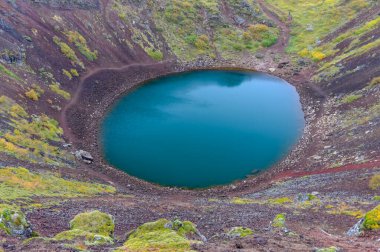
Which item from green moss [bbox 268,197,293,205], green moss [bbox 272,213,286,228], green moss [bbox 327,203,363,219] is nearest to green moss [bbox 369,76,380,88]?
green moss [bbox 268,197,293,205]

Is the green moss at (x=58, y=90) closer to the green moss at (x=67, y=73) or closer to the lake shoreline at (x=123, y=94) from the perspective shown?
the lake shoreline at (x=123, y=94)

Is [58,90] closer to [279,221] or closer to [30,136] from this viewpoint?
[30,136]

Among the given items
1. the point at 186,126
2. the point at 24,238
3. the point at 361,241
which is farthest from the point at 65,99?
the point at 361,241

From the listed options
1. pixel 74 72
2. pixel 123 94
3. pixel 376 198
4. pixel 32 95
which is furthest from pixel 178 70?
pixel 376 198

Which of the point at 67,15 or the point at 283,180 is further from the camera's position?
the point at 67,15

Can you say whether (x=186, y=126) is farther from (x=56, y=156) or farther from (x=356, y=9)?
(x=356, y=9)

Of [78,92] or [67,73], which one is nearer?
[78,92]
